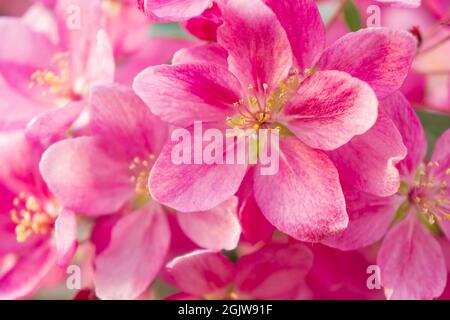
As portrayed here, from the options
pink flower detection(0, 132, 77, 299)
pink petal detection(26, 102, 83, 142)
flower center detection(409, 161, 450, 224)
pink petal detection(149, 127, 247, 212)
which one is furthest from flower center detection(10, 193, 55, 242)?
flower center detection(409, 161, 450, 224)

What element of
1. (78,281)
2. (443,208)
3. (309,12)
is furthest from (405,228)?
(78,281)

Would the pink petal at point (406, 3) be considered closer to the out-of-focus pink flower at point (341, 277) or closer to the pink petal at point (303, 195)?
the pink petal at point (303, 195)

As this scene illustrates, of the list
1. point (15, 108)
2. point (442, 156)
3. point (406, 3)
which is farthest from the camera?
point (15, 108)

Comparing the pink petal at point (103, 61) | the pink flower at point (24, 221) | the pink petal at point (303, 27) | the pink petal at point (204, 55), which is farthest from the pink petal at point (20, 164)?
the pink petal at point (303, 27)

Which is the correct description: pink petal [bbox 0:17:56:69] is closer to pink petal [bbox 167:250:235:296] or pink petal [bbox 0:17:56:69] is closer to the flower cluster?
the flower cluster

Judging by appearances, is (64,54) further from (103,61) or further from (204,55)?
(204,55)

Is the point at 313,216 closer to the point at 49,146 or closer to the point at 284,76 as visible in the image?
the point at 284,76

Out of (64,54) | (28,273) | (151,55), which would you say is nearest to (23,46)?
(64,54)
